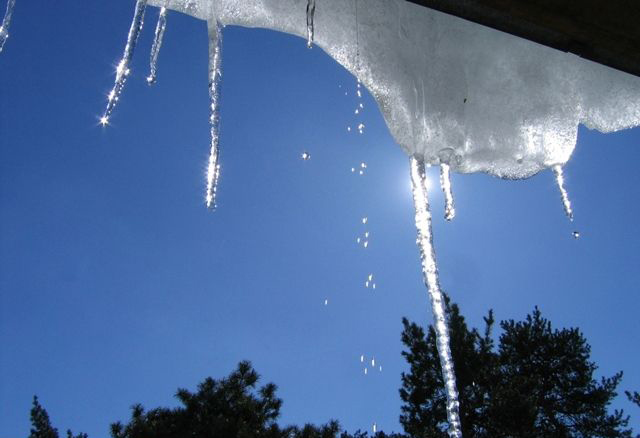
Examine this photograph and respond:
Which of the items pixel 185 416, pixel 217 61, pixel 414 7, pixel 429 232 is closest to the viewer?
pixel 414 7

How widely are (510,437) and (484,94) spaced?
12875mm

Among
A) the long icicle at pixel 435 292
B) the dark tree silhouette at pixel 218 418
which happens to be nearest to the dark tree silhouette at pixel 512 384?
the dark tree silhouette at pixel 218 418

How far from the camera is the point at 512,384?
13414 mm

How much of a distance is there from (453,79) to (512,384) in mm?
14009

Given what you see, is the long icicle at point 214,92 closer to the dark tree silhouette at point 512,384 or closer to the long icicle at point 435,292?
the long icicle at point 435,292

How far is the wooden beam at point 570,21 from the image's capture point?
1.16 meters

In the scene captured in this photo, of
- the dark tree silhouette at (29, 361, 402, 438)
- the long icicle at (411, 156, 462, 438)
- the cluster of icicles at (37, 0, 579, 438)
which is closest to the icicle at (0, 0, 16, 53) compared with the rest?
the cluster of icicles at (37, 0, 579, 438)

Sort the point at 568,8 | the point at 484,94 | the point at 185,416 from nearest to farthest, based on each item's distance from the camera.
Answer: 1. the point at 568,8
2. the point at 484,94
3. the point at 185,416

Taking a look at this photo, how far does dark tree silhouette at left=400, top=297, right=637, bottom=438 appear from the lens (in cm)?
1330

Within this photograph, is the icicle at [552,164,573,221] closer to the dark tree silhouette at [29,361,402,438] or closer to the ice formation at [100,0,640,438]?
the ice formation at [100,0,640,438]

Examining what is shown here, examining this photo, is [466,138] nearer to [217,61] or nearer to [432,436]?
[217,61]

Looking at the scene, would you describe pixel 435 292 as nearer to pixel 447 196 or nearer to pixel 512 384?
pixel 447 196

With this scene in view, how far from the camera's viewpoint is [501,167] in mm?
1943

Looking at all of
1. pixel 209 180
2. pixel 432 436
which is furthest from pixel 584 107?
pixel 432 436
